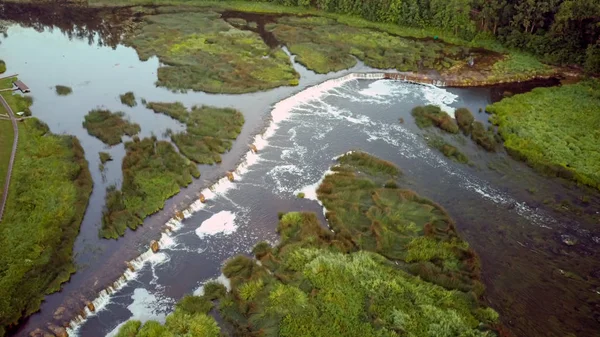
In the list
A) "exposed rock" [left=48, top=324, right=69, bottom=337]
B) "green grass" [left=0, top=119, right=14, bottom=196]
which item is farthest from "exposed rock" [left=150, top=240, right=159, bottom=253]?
"green grass" [left=0, top=119, right=14, bottom=196]

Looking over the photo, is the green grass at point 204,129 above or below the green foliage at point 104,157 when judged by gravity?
above

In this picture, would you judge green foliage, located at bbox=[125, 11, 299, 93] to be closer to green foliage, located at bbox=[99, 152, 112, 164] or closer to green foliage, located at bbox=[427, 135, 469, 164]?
green foliage, located at bbox=[99, 152, 112, 164]

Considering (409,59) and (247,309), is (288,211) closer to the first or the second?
(247,309)

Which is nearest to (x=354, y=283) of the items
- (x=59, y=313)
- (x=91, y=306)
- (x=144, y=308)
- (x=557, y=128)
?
(x=144, y=308)

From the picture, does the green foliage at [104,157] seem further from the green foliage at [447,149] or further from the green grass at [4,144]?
the green foliage at [447,149]

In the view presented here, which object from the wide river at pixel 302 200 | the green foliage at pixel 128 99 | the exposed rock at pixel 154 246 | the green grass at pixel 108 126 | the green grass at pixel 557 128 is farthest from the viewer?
the green foliage at pixel 128 99

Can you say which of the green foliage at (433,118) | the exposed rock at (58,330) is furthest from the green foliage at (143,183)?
the green foliage at (433,118)

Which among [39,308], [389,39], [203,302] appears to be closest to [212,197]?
[203,302]

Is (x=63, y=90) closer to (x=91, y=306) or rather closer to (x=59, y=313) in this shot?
(x=59, y=313)
